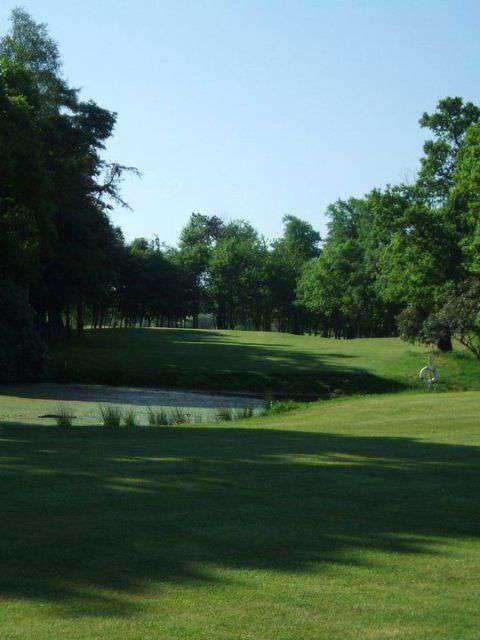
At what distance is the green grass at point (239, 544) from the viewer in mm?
5680

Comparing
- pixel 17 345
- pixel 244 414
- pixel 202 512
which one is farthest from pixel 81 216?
pixel 202 512

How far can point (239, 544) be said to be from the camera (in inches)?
299

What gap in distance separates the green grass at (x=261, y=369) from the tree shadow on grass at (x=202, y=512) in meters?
29.7

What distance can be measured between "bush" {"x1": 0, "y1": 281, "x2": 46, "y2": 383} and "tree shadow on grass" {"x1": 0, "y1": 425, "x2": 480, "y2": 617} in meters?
31.1

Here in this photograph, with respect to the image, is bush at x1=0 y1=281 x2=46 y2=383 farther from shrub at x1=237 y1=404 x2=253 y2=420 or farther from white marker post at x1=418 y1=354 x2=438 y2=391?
shrub at x1=237 y1=404 x2=253 y2=420

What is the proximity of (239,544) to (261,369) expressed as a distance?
41654mm

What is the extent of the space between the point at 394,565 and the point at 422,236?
4812 centimetres

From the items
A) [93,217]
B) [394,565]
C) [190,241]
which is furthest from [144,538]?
[190,241]

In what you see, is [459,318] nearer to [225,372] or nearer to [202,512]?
[225,372]

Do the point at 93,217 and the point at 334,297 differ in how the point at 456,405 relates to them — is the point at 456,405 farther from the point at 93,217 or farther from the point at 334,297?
the point at 334,297

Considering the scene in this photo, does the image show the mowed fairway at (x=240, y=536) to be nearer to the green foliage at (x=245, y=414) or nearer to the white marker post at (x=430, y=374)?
the green foliage at (x=245, y=414)

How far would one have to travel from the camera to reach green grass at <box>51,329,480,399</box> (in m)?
45.7

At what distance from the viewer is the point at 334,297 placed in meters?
107

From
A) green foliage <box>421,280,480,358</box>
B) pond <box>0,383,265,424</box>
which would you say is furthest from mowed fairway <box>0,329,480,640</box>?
green foliage <box>421,280,480,358</box>
